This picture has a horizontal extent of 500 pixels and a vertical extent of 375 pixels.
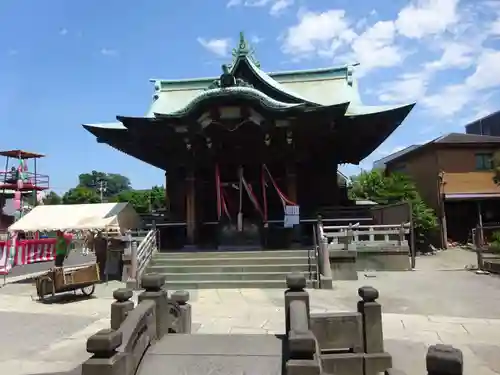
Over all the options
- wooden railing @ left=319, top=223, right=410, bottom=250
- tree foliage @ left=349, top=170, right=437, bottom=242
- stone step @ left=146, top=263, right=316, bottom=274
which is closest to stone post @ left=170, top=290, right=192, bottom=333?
stone step @ left=146, top=263, right=316, bottom=274

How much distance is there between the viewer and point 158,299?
6.16m

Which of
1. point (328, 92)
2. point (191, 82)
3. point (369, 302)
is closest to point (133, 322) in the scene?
point (369, 302)

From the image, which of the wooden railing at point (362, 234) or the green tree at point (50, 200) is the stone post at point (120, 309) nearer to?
the wooden railing at point (362, 234)

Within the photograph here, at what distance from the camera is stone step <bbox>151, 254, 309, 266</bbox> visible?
14.4 meters

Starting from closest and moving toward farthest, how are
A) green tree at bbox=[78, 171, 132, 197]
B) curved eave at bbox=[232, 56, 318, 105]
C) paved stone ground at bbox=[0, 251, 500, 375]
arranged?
paved stone ground at bbox=[0, 251, 500, 375] → curved eave at bbox=[232, 56, 318, 105] → green tree at bbox=[78, 171, 132, 197]

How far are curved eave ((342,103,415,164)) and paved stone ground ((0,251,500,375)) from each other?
19.5 ft

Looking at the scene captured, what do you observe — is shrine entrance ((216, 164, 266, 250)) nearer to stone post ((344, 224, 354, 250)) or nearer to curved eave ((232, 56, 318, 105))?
curved eave ((232, 56, 318, 105))

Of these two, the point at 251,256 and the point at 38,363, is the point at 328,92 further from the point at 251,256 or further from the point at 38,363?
the point at 38,363

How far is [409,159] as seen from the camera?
114ft

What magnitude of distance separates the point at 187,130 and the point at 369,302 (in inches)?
477

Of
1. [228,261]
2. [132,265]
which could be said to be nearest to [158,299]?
[132,265]

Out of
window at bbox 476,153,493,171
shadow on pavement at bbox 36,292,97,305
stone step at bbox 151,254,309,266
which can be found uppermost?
window at bbox 476,153,493,171

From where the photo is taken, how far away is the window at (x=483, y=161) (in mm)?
30141

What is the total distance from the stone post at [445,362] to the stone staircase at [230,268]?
9938 mm
